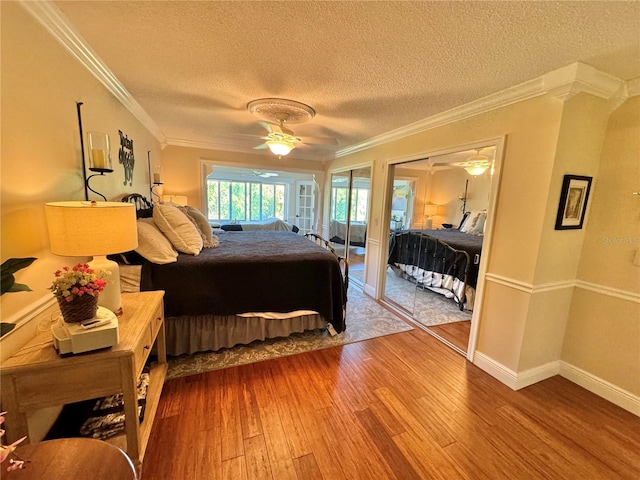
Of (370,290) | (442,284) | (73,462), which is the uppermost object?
(73,462)

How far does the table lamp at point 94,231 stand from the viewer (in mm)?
1208

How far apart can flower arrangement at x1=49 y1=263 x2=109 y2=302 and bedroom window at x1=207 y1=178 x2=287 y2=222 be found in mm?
7532

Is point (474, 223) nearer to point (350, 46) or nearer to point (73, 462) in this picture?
point (350, 46)

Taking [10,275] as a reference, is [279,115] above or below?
above

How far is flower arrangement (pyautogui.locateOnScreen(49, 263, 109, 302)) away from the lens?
1070 millimetres

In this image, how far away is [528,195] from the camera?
2055mm

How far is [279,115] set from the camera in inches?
106

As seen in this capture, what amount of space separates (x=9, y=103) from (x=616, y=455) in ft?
11.9

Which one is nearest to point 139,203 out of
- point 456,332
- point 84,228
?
point 84,228

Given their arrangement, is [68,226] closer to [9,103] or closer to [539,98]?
[9,103]

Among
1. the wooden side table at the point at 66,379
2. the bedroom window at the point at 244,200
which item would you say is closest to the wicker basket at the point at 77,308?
the wooden side table at the point at 66,379

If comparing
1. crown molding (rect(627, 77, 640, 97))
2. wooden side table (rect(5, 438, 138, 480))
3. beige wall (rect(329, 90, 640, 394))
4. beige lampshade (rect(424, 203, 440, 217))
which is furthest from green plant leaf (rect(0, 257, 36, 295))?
crown molding (rect(627, 77, 640, 97))

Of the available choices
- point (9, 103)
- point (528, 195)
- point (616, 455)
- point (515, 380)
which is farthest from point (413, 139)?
point (9, 103)

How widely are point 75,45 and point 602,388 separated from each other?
14.2ft
